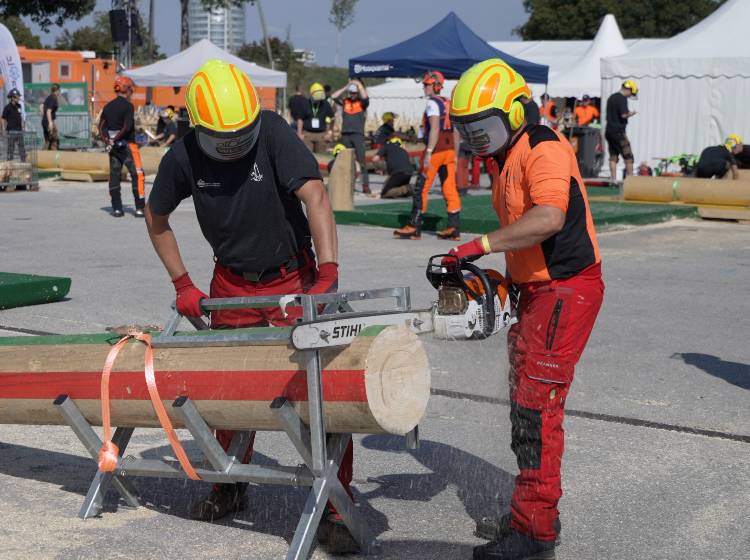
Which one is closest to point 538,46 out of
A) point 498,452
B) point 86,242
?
point 86,242

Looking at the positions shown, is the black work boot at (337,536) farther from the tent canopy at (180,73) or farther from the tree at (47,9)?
the tree at (47,9)

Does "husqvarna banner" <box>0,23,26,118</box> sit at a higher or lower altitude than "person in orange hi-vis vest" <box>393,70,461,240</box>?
higher

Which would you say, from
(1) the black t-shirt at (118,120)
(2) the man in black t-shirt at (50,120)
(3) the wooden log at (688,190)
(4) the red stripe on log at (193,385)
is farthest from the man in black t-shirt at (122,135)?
(2) the man in black t-shirt at (50,120)

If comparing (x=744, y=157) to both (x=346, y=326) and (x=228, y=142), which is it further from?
(x=346, y=326)

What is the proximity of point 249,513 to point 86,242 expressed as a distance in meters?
9.83

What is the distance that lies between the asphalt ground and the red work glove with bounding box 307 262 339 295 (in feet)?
3.12

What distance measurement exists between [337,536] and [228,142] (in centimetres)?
155

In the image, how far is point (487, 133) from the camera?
4066 millimetres

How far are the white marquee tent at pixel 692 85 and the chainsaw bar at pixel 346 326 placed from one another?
65.0 ft

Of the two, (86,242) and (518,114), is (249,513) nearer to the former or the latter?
(518,114)

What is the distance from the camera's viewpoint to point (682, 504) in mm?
4695

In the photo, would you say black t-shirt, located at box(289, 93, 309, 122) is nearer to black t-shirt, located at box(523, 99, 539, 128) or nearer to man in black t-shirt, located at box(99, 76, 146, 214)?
man in black t-shirt, located at box(99, 76, 146, 214)

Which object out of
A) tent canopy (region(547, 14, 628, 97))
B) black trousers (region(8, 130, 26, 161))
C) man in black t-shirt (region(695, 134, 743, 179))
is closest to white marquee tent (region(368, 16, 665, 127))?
tent canopy (region(547, 14, 628, 97))

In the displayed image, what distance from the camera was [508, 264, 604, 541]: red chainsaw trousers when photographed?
4.01 m
